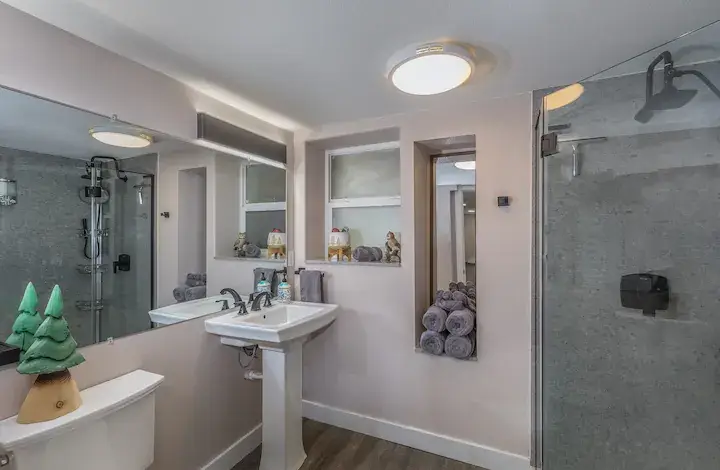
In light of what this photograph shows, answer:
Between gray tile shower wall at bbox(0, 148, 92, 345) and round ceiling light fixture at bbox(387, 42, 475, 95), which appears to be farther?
round ceiling light fixture at bbox(387, 42, 475, 95)

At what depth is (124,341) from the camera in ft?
5.08

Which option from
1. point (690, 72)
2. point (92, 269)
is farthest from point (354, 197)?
point (690, 72)

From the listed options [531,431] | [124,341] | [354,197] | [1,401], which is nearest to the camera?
[1,401]

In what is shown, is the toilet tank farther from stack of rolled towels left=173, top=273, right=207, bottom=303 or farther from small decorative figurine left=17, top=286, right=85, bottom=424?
stack of rolled towels left=173, top=273, right=207, bottom=303

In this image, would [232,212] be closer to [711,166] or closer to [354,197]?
[354,197]

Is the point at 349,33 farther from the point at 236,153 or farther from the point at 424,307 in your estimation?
the point at 424,307

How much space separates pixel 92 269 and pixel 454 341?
6.16ft

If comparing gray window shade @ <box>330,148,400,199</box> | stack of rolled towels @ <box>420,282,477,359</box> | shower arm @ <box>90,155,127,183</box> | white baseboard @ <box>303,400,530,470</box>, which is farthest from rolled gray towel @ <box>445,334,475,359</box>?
shower arm @ <box>90,155,127,183</box>

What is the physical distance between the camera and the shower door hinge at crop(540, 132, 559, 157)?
6.09ft

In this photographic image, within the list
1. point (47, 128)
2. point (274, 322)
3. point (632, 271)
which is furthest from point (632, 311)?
point (47, 128)

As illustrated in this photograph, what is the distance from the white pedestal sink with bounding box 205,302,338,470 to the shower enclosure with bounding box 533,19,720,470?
4.47 ft

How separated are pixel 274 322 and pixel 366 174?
1.29 metres

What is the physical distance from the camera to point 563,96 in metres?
1.82

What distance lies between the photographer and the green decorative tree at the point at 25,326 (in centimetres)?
121
